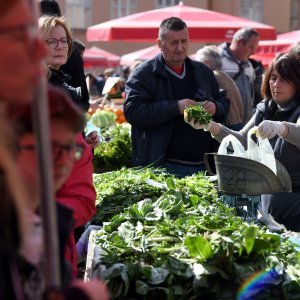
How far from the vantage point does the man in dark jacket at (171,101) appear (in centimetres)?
504

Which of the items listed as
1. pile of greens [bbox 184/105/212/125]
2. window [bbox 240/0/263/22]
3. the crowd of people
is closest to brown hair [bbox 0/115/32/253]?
the crowd of people

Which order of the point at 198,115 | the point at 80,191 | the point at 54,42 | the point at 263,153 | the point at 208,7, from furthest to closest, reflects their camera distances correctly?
the point at 208,7 < the point at 198,115 < the point at 54,42 < the point at 263,153 < the point at 80,191

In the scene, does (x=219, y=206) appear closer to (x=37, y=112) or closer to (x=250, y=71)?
(x=37, y=112)

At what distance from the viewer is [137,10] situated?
3662 cm

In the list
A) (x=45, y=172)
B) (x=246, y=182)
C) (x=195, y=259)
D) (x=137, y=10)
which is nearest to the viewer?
(x=45, y=172)

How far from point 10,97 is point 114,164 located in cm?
558

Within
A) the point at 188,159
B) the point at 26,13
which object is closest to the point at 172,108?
the point at 188,159

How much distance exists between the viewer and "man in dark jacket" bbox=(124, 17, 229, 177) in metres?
5.04

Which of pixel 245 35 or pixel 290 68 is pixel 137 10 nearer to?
pixel 245 35

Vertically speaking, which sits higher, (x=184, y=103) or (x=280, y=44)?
(x=184, y=103)

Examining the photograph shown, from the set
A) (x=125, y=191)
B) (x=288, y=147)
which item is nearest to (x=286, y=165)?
(x=288, y=147)

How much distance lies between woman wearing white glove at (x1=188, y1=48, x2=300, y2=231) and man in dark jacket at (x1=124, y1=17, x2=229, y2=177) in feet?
2.19

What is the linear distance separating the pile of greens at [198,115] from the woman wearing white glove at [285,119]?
3 cm

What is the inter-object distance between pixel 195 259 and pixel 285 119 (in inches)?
62.8
